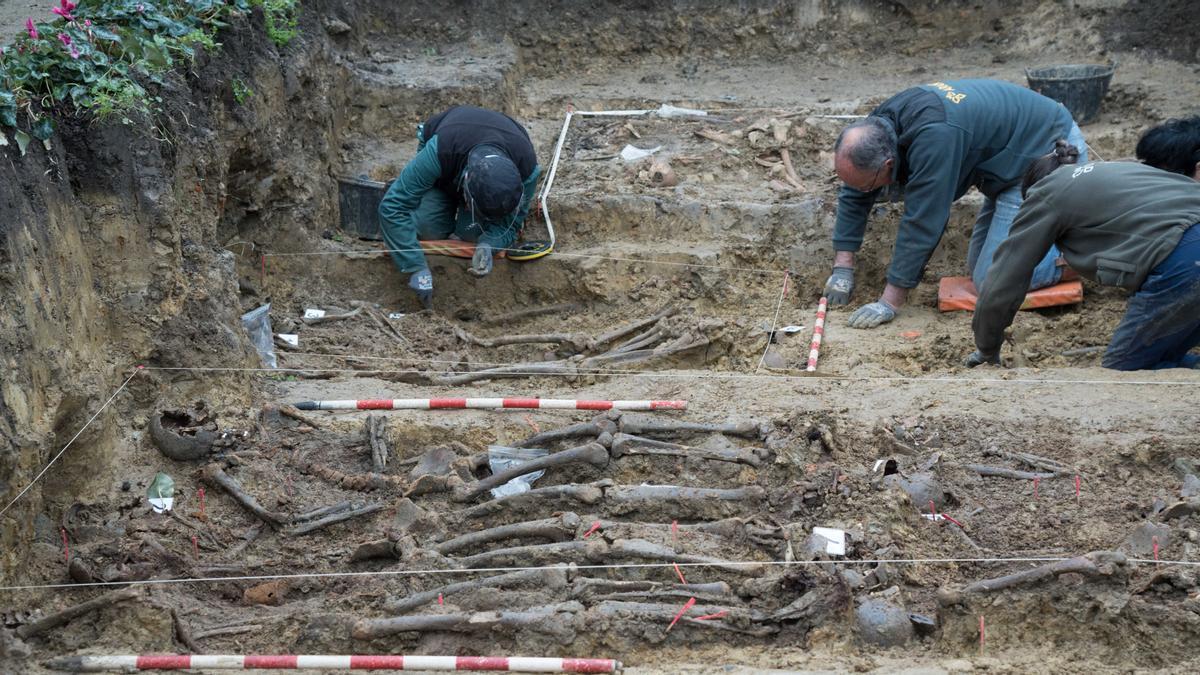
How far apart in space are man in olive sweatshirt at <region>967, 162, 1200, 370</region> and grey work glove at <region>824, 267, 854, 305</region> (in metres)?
1.52

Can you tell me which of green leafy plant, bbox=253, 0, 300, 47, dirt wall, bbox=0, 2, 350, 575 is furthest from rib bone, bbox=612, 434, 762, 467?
green leafy plant, bbox=253, 0, 300, 47

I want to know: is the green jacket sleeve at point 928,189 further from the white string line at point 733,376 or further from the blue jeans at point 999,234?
the white string line at point 733,376

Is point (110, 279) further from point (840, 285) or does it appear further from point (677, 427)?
point (840, 285)

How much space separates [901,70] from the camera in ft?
36.2

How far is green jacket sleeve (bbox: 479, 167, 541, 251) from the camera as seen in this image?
7.77 meters

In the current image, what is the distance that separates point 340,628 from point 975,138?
4.79m

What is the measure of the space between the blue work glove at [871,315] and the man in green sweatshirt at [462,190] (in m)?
2.42

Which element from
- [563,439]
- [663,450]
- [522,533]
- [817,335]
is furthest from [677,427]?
[817,335]

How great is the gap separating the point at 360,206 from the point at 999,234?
468cm

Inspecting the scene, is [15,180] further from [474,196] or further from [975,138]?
[975,138]

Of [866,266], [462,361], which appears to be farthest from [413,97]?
[866,266]

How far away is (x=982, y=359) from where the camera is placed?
6.35 metres

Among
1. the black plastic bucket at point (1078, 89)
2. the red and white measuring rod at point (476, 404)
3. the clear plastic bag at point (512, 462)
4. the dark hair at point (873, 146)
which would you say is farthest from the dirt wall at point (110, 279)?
the black plastic bucket at point (1078, 89)

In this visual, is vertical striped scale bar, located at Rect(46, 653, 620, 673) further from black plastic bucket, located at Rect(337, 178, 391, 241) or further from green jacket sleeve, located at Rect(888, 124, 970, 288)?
black plastic bucket, located at Rect(337, 178, 391, 241)
